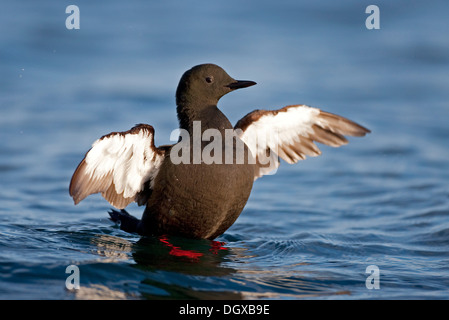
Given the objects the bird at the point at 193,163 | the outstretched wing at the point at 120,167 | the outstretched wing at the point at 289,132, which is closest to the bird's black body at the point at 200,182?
the bird at the point at 193,163

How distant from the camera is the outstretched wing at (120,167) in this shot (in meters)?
6.42

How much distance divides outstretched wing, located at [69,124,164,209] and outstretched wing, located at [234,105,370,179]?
1.15 metres

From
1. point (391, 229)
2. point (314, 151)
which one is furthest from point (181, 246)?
point (391, 229)

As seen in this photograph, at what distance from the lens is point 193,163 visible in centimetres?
655

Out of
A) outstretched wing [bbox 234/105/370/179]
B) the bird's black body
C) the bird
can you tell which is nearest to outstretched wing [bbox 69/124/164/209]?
the bird

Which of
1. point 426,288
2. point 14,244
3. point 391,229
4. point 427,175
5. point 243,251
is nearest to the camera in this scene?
point 426,288

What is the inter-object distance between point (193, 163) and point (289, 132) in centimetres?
Result: 149

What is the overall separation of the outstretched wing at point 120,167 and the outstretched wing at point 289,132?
45.4 inches

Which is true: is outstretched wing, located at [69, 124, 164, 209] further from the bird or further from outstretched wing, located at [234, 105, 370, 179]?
outstretched wing, located at [234, 105, 370, 179]

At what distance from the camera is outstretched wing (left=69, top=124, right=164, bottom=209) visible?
6.42 metres

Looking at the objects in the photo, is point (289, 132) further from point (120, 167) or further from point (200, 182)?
point (120, 167)

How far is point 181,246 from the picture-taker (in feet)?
22.5

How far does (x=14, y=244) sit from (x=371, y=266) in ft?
12.0
